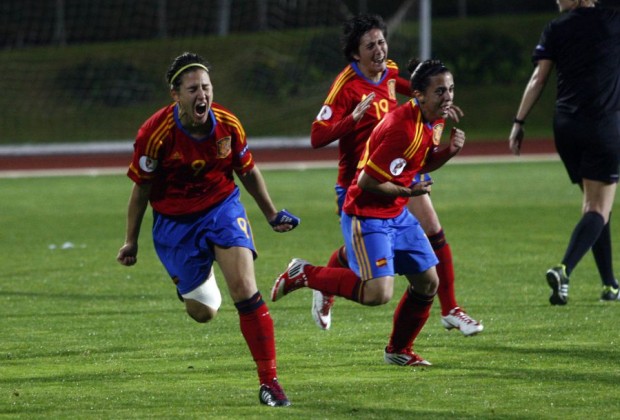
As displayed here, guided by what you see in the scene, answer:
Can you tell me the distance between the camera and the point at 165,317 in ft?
29.4

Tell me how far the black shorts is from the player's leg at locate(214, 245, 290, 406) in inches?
138

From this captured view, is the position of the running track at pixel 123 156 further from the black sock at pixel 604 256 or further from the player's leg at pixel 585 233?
the player's leg at pixel 585 233

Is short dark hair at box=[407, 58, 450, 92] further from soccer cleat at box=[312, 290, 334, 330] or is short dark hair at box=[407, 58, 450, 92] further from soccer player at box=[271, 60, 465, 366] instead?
soccer cleat at box=[312, 290, 334, 330]

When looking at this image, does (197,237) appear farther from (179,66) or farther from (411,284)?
(411,284)

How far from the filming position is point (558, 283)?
863 centimetres

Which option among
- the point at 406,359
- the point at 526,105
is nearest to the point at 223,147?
the point at 406,359

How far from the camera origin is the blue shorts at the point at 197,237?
654 cm

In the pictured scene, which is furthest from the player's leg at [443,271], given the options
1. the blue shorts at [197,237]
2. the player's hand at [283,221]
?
the blue shorts at [197,237]

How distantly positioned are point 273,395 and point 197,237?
1.09 meters

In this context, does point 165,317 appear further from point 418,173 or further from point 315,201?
point 315,201

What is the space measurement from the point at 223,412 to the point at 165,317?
10.4 ft

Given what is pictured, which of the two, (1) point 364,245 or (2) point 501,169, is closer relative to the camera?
(1) point 364,245

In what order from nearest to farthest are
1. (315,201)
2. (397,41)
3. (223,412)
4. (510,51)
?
1. (223,412)
2. (315,201)
3. (397,41)
4. (510,51)

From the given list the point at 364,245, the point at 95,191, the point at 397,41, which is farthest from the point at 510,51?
the point at 364,245
